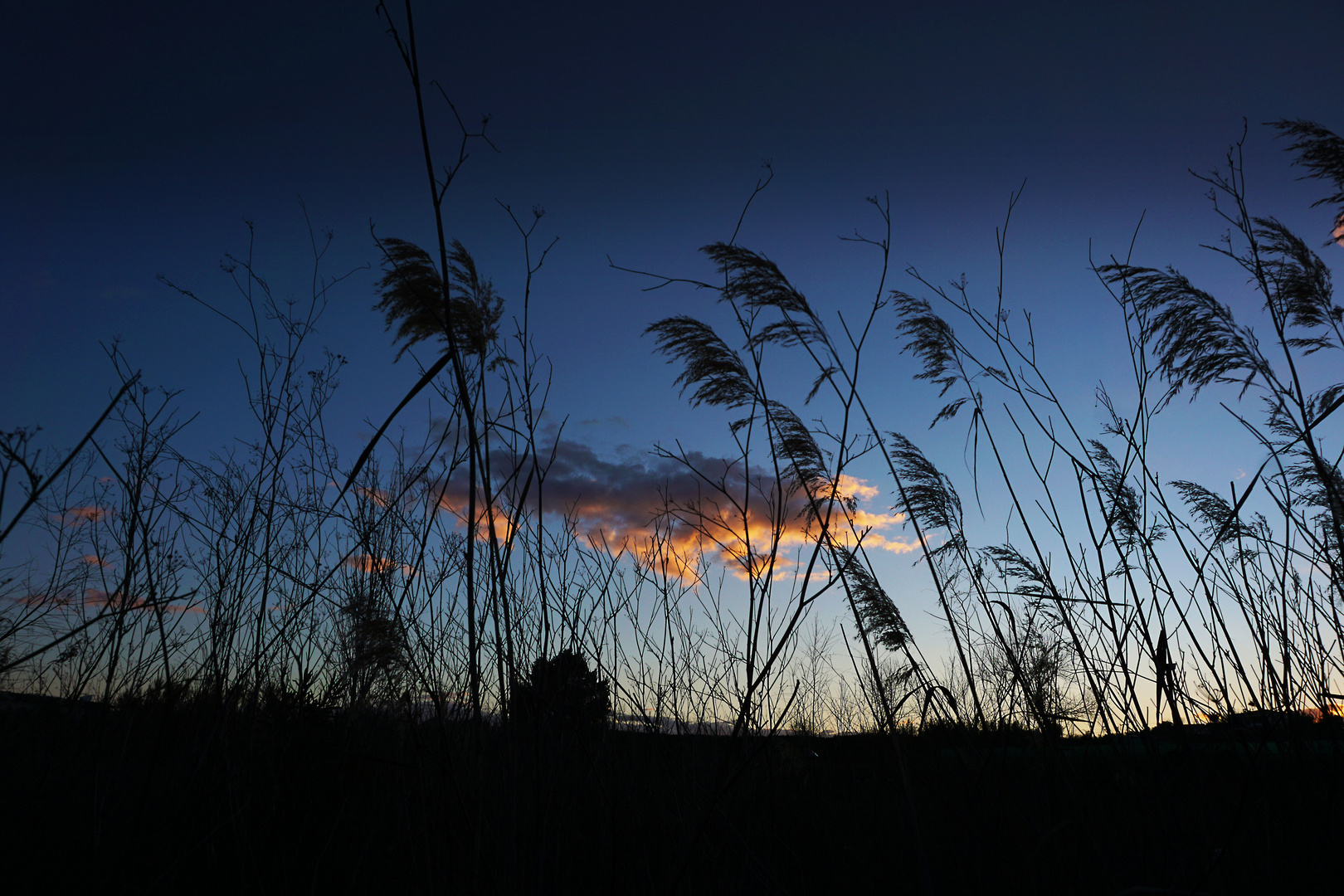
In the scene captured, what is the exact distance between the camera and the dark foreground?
58.3 inches

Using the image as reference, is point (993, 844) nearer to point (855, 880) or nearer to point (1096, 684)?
point (855, 880)

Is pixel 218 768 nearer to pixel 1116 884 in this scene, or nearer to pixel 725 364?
pixel 725 364

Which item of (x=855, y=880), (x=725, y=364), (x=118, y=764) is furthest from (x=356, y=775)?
(x=725, y=364)

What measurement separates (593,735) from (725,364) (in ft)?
6.75

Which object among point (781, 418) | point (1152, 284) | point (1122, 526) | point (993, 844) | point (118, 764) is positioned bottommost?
point (993, 844)

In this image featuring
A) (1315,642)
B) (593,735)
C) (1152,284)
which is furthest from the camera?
(593,735)

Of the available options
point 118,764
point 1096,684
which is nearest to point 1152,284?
point 1096,684

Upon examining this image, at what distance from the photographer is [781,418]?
8.33 ft

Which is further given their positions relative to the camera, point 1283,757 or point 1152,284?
point 1152,284

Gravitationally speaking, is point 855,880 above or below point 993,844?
below

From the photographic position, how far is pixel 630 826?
2.06m

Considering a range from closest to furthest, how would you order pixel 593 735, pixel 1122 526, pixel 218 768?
pixel 218 768 → pixel 1122 526 → pixel 593 735

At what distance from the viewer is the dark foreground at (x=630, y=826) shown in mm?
1480

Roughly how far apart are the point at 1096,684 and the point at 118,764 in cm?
306
